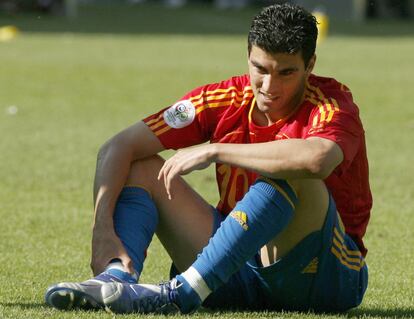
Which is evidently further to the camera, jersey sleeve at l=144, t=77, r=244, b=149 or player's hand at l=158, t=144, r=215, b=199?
jersey sleeve at l=144, t=77, r=244, b=149

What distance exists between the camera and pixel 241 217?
4.29 m

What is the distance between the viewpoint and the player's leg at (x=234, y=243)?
4.25 m

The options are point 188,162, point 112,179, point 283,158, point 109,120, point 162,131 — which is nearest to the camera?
point 283,158

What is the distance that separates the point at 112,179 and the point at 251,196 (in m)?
0.74

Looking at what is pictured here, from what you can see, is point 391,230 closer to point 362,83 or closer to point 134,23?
point 362,83

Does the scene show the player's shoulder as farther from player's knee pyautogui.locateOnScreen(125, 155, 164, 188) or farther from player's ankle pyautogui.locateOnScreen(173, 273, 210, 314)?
player's ankle pyautogui.locateOnScreen(173, 273, 210, 314)

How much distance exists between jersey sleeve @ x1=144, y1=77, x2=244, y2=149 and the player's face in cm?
23

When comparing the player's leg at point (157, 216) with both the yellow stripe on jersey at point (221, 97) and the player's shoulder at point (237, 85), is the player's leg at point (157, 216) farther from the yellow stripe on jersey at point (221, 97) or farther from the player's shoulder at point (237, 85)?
the player's shoulder at point (237, 85)

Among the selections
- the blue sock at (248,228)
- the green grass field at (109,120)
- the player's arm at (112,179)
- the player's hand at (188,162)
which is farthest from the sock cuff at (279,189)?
the player's arm at (112,179)

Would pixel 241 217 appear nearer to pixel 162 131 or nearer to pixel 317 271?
pixel 317 271

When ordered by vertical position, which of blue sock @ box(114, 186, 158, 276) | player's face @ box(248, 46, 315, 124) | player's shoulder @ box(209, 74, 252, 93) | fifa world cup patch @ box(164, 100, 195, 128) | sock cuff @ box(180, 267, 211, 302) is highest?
player's face @ box(248, 46, 315, 124)

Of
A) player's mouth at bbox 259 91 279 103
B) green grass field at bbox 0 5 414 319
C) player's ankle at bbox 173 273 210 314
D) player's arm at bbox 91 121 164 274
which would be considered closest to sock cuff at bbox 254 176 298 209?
player's mouth at bbox 259 91 279 103

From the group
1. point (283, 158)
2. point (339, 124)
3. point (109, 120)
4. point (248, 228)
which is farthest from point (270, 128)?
point (109, 120)

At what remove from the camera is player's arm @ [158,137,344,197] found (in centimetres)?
423
